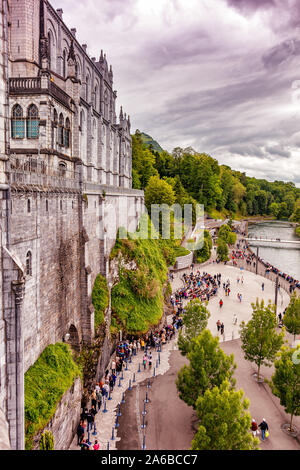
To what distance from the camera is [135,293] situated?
25812 millimetres

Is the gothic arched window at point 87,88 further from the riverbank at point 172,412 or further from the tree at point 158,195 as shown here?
the riverbank at point 172,412

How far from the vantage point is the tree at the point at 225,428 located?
10797mm

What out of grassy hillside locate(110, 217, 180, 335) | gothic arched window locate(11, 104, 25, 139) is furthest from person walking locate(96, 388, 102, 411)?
gothic arched window locate(11, 104, 25, 139)

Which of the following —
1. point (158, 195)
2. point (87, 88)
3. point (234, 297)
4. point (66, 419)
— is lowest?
point (234, 297)

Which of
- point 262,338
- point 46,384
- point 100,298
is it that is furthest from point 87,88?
point 46,384

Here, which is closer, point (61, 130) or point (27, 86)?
point (27, 86)

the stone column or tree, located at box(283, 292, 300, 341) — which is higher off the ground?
the stone column

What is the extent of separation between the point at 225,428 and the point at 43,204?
440 inches

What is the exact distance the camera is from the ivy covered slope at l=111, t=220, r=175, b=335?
2381 cm

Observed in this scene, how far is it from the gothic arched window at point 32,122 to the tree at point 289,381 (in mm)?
20167

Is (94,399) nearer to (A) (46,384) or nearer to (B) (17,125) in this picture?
(A) (46,384)

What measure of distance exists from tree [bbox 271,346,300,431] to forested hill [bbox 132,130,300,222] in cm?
3792

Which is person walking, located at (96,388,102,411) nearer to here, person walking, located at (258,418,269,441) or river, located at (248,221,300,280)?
person walking, located at (258,418,269,441)

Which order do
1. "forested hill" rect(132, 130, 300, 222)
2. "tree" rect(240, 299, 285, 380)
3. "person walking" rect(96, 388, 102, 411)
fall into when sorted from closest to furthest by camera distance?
"person walking" rect(96, 388, 102, 411)
"tree" rect(240, 299, 285, 380)
"forested hill" rect(132, 130, 300, 222)
